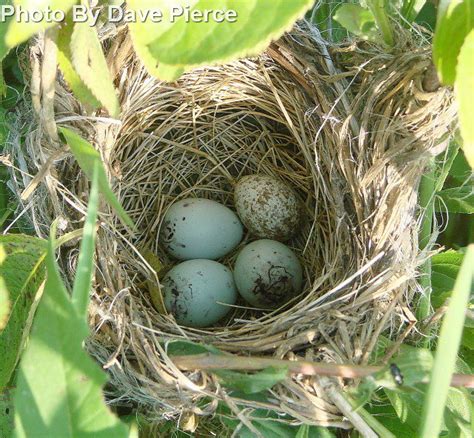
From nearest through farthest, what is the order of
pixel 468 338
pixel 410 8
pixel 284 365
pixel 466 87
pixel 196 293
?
1. pixel 466 87
2. pixel 284 365
3. pixel 410 8
4. pixel 468 338
5. pixel 196 293

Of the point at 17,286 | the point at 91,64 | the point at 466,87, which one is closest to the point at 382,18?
the point at 466,87

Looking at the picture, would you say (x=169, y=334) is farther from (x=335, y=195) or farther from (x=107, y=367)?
(x=335, y=195)

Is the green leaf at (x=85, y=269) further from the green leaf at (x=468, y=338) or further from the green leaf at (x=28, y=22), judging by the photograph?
the green leaf at (x=468, y=338)

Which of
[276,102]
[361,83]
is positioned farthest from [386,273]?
[276,102]

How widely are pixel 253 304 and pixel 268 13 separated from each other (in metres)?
0.87

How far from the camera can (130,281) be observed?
1.22m

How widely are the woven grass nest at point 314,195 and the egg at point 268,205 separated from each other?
0.06m

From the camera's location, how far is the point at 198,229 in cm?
140

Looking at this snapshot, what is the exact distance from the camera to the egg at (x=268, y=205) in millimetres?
1405

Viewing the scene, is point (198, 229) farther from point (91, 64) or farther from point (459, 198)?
point (91, 64)

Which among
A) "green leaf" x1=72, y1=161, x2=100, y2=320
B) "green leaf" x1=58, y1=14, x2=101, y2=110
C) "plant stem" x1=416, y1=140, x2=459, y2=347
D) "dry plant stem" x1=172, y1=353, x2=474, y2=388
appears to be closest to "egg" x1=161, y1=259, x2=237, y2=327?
"dry plant stem" x1=172, y1=353, x2=474, y2=388

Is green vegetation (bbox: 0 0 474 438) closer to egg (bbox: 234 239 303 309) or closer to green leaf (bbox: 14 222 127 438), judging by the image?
green leaf (bbox: 14 222 127 438)

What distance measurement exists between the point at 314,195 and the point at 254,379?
58cm

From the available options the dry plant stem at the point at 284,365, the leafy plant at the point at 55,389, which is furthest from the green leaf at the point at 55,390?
the dry plant stem at the point at 284,365
